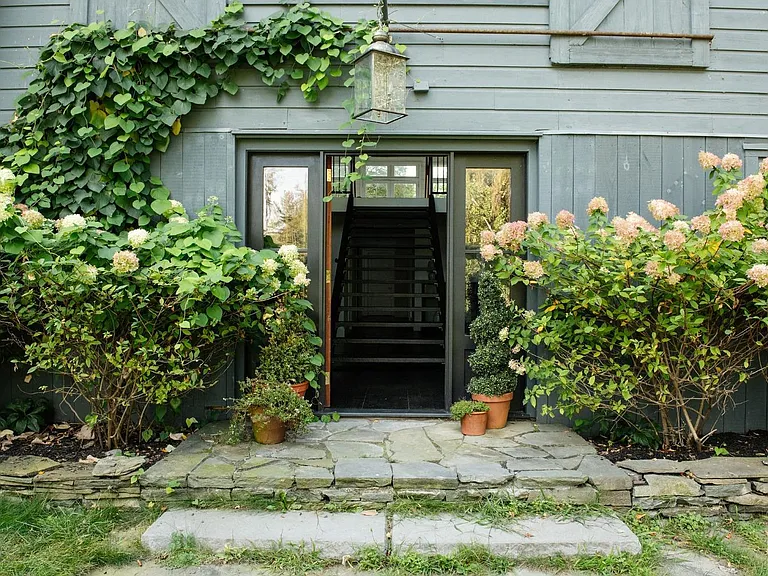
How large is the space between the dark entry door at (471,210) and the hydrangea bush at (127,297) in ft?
3.79

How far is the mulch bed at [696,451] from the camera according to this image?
306cm

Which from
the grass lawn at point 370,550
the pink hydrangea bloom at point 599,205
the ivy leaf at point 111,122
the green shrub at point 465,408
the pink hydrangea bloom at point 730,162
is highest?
the ivy leaf at point 111,122

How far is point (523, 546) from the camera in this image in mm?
2307

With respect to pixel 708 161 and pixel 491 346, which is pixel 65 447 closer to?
pixel 491 346

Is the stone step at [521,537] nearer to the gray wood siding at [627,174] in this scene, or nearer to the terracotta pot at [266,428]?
the terracotta pot at [266,428]

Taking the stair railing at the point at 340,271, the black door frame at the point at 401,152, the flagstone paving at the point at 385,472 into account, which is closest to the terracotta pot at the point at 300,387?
the flagstone paving at the point at 385,472

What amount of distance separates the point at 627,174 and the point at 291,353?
249cm

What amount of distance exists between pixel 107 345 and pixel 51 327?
0.29m

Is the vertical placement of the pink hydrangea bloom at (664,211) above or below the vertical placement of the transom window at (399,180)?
below

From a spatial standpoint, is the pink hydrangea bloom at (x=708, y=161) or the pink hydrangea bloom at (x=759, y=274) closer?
the pink hydrangea bloom at (x=759, y=274)

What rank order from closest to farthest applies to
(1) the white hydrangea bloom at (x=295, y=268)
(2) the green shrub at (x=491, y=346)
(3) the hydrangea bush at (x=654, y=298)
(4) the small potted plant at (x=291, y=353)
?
1. (3) the hydrangea bush at (x=654, y=298)
2. (1) the white hydrangea bloom at (x=295, y=268)
3. (4) the small potted plant at (x=291, y=353)
4. (2) the green shrub at (x=491, y=346)

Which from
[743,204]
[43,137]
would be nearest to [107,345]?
[43,137]

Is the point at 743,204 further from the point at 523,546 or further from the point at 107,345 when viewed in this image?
the point at 107,345

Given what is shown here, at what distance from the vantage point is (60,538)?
95.9 inches
